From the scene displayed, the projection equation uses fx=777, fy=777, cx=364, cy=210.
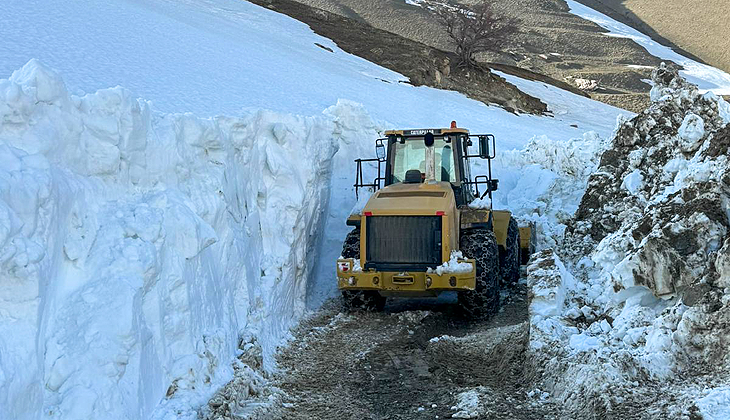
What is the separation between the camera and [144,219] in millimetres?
6551

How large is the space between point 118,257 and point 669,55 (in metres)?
77.7

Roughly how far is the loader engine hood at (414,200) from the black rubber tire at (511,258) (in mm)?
1520

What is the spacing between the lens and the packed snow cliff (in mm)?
6184

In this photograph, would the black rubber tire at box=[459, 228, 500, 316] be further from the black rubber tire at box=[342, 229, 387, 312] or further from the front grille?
the black rubber tire at box=[342, 229, 387, 312]

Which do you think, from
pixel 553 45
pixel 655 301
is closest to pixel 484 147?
pixel 655 301

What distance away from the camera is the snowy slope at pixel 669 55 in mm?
64812

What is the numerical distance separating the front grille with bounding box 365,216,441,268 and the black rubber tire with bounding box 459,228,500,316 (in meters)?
0.58

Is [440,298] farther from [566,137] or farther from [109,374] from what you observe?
[566,137]

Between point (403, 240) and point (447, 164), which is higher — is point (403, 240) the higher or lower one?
the lower one

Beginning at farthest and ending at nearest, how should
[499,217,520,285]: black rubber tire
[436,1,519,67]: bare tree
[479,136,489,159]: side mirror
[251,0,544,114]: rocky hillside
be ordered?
1. [436,1,519,67]: bare tree
2. [251,0,544,114]: rocky hillside
3. [499,217,520,285]: black rubber tire
4. [479,136,489,159]: side mirror

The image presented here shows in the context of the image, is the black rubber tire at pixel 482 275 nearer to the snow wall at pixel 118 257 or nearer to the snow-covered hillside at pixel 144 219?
the snow-covered hillside at pixel 144 219

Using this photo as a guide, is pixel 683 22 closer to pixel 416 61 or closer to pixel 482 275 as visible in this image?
pixel 416 61

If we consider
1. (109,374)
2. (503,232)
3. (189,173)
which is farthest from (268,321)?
(503,232)

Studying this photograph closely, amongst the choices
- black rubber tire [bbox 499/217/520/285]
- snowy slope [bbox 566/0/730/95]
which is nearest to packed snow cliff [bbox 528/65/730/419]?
black rubber tire [bbox 499/217/520/285]
